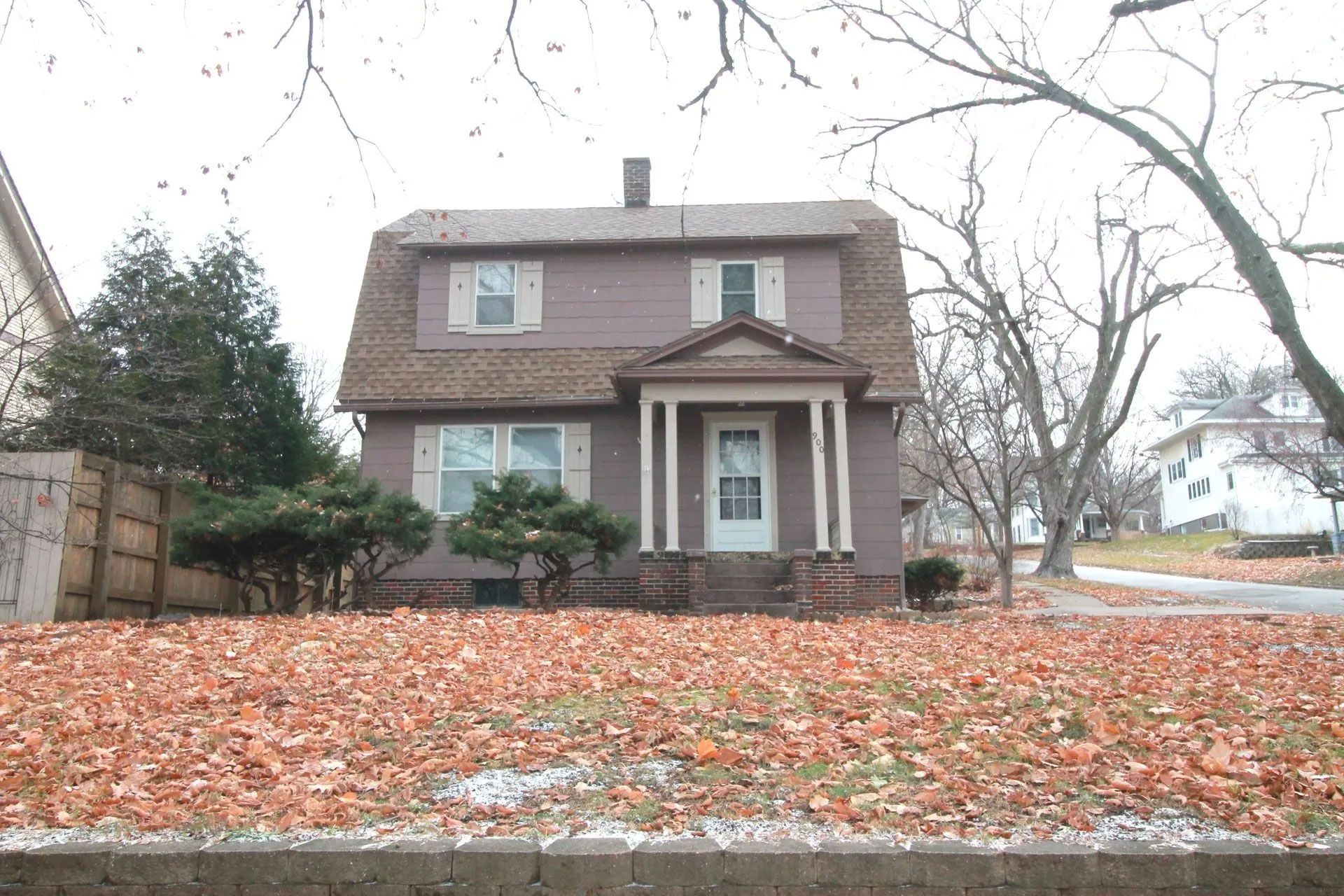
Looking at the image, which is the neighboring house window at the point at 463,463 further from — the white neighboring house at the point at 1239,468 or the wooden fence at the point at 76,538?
the white neighboring house at the point at 1239,468

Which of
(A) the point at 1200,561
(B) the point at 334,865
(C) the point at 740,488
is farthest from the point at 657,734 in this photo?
(A) the point at 1200,561

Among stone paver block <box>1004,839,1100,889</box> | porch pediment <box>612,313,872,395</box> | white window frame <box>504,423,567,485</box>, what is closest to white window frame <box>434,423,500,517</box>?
white window frame <box>504,423,567,485</box>

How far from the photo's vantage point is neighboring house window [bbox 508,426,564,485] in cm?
1580

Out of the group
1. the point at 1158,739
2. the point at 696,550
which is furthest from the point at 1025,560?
the point at 1158,739

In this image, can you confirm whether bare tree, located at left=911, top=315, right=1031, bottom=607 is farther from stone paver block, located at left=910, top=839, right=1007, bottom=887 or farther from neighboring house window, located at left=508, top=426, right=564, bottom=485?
stone paver block, located at left=910, top=839, right=1007, bottom=887

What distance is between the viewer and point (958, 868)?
13.2 ft

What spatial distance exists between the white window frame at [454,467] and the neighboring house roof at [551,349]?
43cm

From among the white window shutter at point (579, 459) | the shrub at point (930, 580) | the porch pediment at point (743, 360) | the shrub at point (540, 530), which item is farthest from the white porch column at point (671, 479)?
the shrub at point (930, 580)

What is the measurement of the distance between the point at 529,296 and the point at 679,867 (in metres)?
13.4

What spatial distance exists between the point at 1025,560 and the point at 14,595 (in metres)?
40.7

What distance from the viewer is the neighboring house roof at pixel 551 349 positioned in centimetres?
1572

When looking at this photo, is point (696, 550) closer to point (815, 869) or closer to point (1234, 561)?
point (815, 869)

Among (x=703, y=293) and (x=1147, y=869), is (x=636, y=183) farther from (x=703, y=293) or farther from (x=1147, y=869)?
(x=1147, y=869)

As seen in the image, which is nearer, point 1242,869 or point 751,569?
point 1242,869
